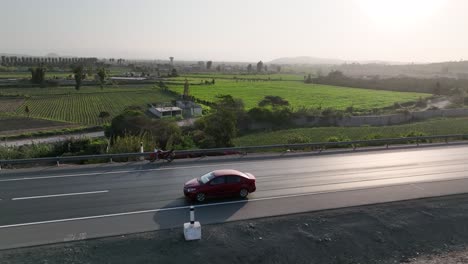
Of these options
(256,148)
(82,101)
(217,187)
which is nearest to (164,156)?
(256,148)

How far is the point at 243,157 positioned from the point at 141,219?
10.7 m

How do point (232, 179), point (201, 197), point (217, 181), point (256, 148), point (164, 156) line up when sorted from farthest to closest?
1. point (256, 148)
2. point (164, 156)
3. point (232, 179)
4. point (217, 181)
5. point (201, 197)

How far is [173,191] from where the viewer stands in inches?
642

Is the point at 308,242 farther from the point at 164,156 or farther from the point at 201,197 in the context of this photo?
the point at 164,156

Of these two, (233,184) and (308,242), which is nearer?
(308,242)

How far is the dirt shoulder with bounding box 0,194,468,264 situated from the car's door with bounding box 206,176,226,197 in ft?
7.28

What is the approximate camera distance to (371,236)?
13.3 metres

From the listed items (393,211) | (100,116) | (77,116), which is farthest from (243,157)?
(77,116)

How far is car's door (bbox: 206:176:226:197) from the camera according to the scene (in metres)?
15.0

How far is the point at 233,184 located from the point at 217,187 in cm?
66

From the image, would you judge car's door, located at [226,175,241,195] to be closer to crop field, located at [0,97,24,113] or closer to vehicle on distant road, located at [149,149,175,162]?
vehicle on distant road, located at [149,149,175,162]

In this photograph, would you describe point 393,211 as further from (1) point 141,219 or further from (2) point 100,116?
(2) point 100,116

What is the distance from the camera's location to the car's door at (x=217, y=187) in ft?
49.1

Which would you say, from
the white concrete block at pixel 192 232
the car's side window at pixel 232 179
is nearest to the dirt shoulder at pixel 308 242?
A: the white concrete block at pixel 192 232
